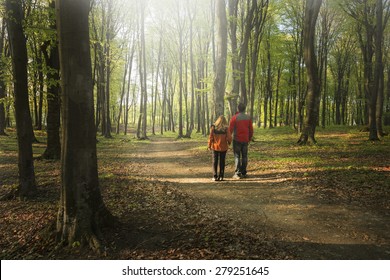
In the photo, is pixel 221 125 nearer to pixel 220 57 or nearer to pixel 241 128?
pixel 241 128

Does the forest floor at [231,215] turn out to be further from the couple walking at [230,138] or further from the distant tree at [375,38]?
the distant tree at [375,38]

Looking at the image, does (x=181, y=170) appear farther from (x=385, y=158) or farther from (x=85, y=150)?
(x=385, y=158)

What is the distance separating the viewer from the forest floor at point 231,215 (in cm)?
413

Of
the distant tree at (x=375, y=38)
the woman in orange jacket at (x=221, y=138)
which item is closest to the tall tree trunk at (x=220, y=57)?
the woman in orange jacket at (x=221, y=138)

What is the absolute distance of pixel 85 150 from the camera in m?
4.53

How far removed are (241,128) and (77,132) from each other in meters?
5.40

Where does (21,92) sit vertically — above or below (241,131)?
above

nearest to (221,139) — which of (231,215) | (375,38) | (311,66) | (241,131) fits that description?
(241,131)

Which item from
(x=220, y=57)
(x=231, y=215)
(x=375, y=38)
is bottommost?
(x=231, y=215)

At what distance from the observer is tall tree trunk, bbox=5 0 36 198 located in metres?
7.18

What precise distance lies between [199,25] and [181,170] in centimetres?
2206

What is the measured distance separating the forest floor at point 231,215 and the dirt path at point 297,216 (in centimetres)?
2

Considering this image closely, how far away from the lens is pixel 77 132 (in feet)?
14.6
